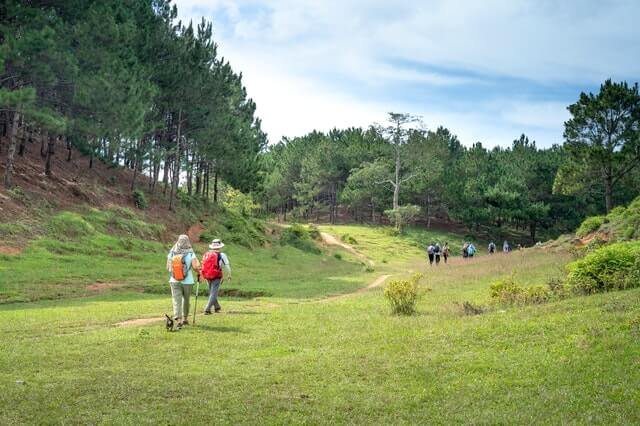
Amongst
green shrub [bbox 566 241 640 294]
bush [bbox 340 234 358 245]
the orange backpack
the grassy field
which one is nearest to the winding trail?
the grassy field

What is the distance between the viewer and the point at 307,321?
14211 mm

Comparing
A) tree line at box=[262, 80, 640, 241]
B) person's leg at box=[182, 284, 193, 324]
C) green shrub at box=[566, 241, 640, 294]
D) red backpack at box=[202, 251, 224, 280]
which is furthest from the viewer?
tree line at box=[262, 80, 640, 241]

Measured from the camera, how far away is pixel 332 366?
30.7 feet

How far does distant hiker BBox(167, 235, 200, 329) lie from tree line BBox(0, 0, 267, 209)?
56.6ft

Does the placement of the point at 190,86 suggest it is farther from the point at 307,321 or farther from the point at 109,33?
the point at 307,321

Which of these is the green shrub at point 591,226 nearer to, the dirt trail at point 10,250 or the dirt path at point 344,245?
Result: the dirt path at point 344,245

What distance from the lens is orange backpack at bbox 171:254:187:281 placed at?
13.4 m

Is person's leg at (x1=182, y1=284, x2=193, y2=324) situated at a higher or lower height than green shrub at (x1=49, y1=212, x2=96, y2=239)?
lower

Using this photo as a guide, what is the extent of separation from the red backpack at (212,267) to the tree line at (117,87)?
53.4ft

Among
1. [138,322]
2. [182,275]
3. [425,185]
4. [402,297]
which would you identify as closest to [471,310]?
[402,297]

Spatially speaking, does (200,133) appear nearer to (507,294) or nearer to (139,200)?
(139,200)

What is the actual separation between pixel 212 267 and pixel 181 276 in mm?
2248

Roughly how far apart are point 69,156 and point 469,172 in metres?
63.2

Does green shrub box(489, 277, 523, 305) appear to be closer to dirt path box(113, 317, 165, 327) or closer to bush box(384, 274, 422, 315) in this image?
bush box(384, 274, 422, 315)
